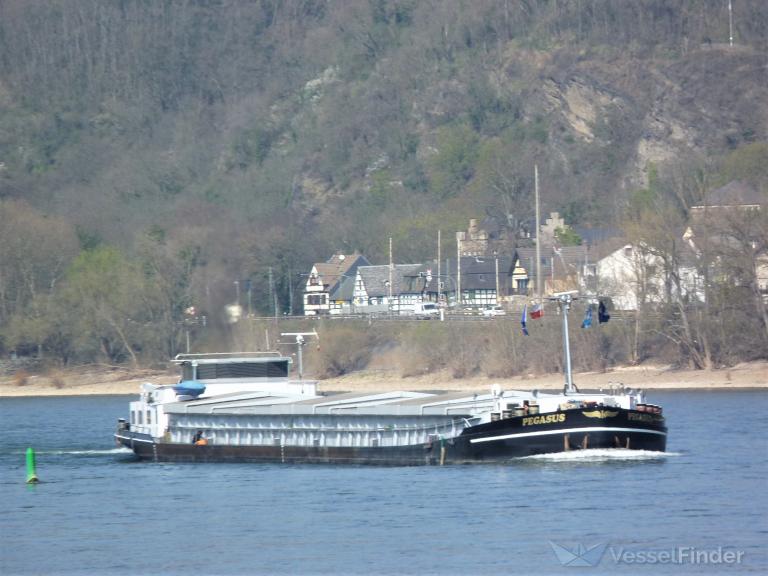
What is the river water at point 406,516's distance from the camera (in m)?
40.8

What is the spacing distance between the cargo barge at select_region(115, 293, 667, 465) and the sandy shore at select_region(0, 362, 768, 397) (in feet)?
72.8

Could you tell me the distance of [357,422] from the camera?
204 ft

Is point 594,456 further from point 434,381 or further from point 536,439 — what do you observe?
point 434,381

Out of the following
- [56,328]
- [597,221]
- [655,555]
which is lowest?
[655,555]

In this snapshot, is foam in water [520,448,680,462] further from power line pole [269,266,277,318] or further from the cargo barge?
power line pole [269,266,277,318]

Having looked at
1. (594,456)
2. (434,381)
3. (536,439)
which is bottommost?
(594,456)

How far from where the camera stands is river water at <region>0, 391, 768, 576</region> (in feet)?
134

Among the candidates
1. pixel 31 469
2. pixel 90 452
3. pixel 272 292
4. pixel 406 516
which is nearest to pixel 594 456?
pixel 406 516

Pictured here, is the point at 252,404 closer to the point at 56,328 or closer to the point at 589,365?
the point at 589,365

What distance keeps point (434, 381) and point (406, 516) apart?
217 ft

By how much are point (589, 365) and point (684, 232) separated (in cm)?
1241

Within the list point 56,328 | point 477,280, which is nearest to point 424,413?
point 56,328

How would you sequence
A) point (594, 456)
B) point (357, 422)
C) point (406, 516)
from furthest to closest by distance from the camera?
point (357, 422) < point (594, 456) < point (406, 516)

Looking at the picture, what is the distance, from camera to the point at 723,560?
127 feet
